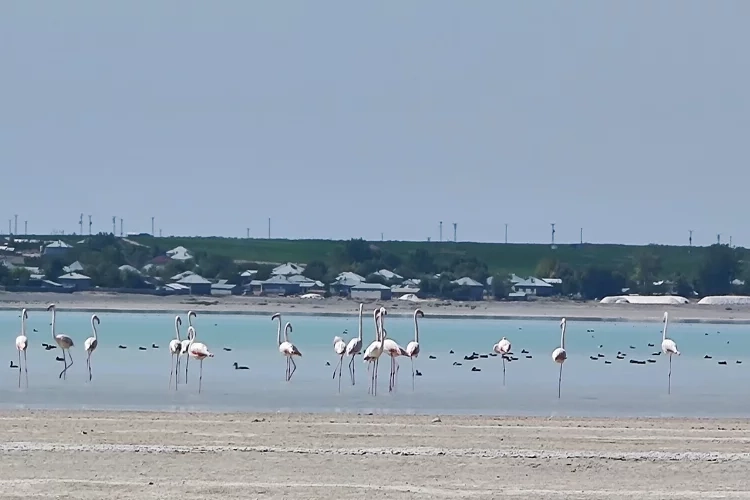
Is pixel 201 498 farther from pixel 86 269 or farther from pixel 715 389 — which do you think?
pixel 86 269

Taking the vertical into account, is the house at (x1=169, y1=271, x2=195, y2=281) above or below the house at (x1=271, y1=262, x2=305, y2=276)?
below

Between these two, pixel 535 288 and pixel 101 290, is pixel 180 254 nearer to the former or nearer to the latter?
pixel 101 290

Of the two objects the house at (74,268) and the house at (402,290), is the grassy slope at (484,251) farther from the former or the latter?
the house at (74,268)

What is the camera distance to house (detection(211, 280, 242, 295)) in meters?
98.2

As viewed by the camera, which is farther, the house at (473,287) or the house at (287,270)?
the house at (287,270)

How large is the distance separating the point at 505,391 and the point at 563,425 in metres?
6.57

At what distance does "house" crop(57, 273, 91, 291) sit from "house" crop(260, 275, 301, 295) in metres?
11.9

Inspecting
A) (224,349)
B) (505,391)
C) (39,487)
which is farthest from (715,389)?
(39,487)

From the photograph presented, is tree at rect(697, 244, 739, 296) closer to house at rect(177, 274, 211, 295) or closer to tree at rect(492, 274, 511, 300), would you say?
tree at rect(492, 274, 511, 300)

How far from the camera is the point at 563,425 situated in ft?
56.2

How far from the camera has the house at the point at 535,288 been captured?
334 ft

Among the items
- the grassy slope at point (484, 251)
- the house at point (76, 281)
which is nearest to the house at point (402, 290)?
the house at point (76, 281)

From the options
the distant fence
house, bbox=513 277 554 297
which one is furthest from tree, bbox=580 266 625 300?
the distant fence

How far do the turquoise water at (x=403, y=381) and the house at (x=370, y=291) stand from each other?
46538mm
